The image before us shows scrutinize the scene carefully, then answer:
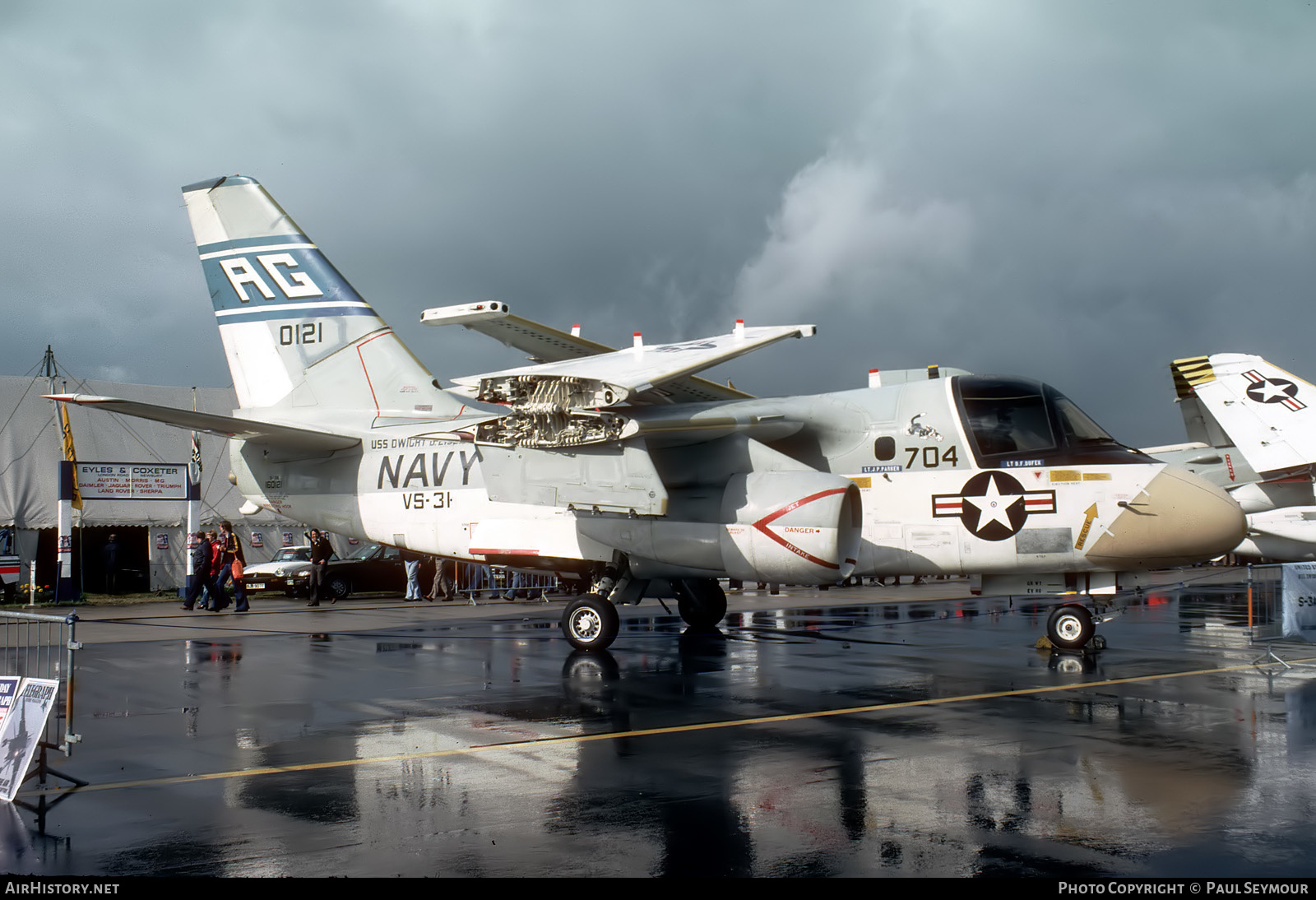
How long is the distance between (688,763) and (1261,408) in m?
22.3

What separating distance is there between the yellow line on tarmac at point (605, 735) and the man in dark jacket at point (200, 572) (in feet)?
56.2

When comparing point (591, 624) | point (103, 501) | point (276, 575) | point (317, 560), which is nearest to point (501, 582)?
point (276, 575)

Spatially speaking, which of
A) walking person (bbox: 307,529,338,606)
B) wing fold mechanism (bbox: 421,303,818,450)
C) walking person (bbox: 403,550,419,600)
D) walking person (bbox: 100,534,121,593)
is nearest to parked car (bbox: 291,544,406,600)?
walking person (bbox: 403,550,419,600)

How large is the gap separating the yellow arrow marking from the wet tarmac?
1.46 meters

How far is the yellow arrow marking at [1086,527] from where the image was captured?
466 inches

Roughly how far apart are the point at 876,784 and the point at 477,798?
252 cm

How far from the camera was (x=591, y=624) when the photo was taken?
13461mm

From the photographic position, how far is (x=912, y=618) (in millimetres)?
18797

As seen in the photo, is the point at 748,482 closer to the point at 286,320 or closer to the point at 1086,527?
the point at 1086,527

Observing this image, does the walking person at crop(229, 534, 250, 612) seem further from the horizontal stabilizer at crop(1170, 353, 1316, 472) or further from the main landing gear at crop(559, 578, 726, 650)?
the horizontal stabilizer at crop(1170, 353, 1316, 472)

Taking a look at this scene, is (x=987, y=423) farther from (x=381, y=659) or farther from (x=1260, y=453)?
(x=1260, y=453)

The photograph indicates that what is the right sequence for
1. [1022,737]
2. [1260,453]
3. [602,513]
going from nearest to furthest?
[1022,737]
[602,513]
[1260,453]

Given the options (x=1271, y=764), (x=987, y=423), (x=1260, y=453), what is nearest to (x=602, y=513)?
(x=987, y=423)

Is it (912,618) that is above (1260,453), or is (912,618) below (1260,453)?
below
